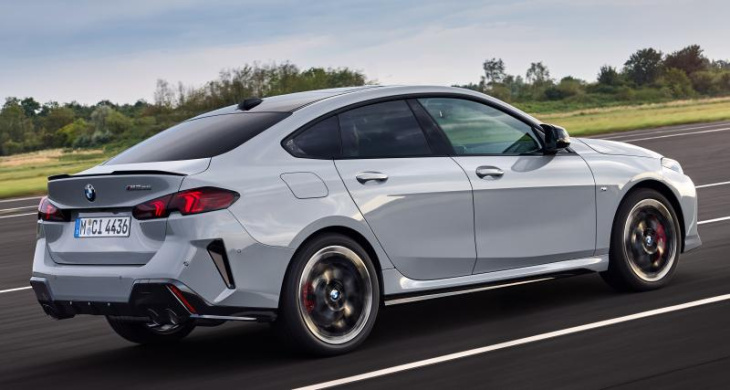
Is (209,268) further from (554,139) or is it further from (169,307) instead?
(554,139)

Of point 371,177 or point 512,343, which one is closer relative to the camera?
point 512,343

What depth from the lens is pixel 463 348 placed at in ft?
24.0

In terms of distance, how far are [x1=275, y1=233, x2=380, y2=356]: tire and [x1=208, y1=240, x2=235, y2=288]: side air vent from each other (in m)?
0.36

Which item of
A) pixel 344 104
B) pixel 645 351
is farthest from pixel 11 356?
pixel 645 351

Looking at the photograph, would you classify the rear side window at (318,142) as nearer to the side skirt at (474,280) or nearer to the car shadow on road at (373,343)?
the side skirt at (474,280)

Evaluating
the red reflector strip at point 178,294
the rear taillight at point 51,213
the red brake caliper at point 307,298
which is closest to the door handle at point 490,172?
the red brake caliper at point 307,298

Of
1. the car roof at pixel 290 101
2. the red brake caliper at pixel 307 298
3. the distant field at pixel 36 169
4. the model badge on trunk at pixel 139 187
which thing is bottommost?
the distant field at pixel 36 169

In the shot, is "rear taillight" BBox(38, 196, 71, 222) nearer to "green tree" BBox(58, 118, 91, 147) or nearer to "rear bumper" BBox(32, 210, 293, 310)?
"rear bumper" BBox(32, 210, 293, 310)

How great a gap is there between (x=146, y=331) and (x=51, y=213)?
46.8 inches

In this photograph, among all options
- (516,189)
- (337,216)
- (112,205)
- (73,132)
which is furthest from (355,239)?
(73,132)

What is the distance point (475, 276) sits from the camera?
7977mm

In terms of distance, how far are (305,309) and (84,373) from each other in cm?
141

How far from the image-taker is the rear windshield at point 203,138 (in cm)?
730

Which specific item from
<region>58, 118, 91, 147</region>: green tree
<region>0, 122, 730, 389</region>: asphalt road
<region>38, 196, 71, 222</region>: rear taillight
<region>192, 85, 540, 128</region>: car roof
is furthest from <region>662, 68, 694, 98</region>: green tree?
<region>38, 196, 71, 222</region>: rear taillight
